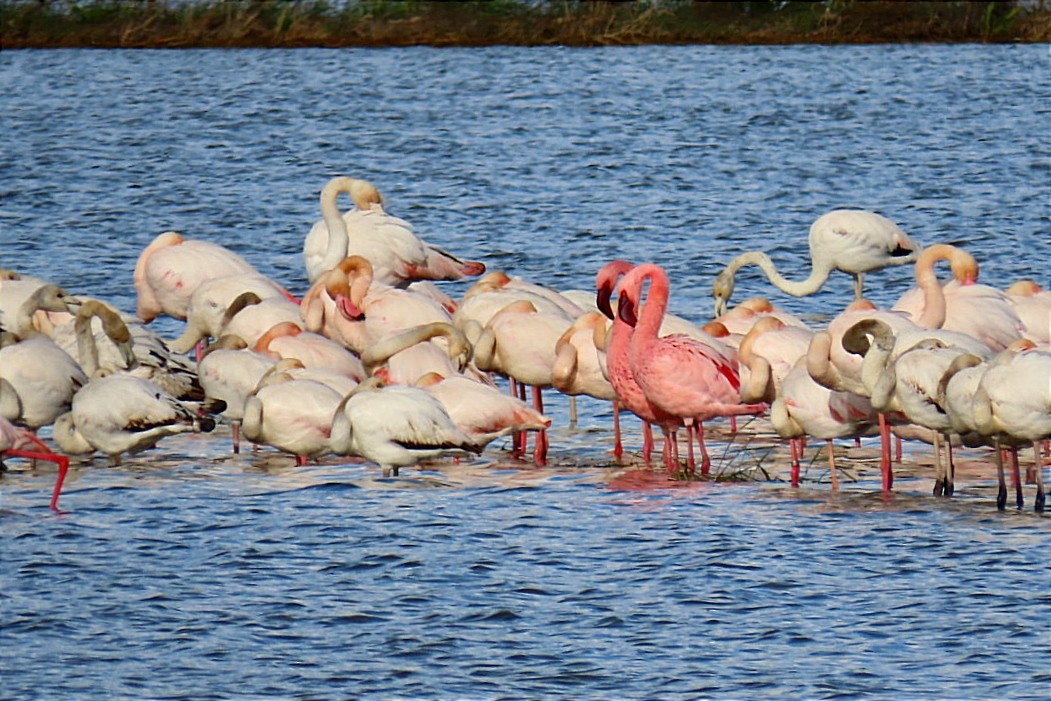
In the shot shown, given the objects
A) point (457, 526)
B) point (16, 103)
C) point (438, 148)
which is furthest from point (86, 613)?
point (16, 103)

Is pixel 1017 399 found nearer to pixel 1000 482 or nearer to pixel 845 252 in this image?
pixel 1000 482

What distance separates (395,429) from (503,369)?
4.73ft

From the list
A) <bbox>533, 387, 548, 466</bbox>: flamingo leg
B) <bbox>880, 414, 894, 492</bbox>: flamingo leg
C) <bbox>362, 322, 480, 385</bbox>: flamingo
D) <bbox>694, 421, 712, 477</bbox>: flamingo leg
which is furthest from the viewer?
<bbox>362, 322, 480, 385</bbox>: flamingo

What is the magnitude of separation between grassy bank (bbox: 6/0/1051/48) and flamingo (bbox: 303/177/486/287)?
19.2 m

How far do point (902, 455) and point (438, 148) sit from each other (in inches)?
542

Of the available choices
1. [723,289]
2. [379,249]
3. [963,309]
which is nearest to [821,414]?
[963,309]

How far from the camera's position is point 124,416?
8.97 meters

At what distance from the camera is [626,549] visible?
787cm

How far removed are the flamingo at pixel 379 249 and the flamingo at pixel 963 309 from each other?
3.17m

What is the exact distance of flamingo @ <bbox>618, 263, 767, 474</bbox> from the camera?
359 inches

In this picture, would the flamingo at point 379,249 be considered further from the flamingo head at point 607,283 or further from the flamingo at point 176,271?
the flamingo head at point 607,283

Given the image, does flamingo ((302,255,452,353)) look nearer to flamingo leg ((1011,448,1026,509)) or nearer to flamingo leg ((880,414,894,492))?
flamingo leg ((880,414,894,492))

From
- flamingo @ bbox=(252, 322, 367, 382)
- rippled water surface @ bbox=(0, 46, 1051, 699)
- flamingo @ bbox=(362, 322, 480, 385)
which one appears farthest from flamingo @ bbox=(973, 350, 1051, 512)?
flamingo @ bbox=(252, 322, 367, 382)

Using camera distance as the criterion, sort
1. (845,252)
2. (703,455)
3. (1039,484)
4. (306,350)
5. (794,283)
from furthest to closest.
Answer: (794,283), (845,252), (306,350), (703,455), (1039,484)
